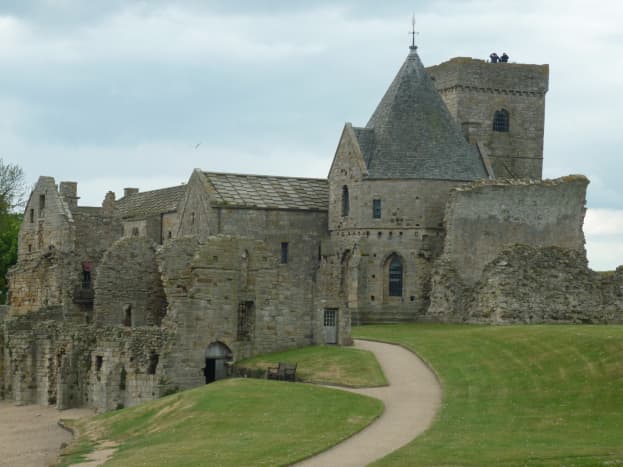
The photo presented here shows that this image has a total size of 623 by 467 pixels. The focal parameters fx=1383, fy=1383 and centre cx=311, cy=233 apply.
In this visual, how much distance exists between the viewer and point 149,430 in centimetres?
3956

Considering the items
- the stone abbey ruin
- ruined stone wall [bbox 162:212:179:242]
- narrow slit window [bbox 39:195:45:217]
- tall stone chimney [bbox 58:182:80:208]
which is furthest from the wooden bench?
tall stone chimney [bbox 58:182:80:208]

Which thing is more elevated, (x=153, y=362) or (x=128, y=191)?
(x=128, y=191)

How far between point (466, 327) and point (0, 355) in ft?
61.6

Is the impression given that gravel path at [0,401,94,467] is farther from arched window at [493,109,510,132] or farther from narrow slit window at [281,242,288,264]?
arched window at [493,109,510,132]

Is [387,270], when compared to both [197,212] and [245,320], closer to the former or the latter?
[197,212]

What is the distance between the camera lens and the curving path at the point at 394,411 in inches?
1246

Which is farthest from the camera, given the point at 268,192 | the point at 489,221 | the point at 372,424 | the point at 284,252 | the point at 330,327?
the point at 268,192

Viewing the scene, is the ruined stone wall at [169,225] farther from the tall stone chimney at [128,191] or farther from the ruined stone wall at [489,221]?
the ruined stone wall at [489,221]

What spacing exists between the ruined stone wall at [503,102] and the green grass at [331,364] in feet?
101

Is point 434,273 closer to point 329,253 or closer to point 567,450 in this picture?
point 329,253

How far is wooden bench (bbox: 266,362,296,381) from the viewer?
43406mm

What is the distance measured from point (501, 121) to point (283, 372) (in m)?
36.6

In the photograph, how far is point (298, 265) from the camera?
64.3m

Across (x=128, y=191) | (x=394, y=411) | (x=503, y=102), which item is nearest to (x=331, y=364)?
(x=394, y=411)
